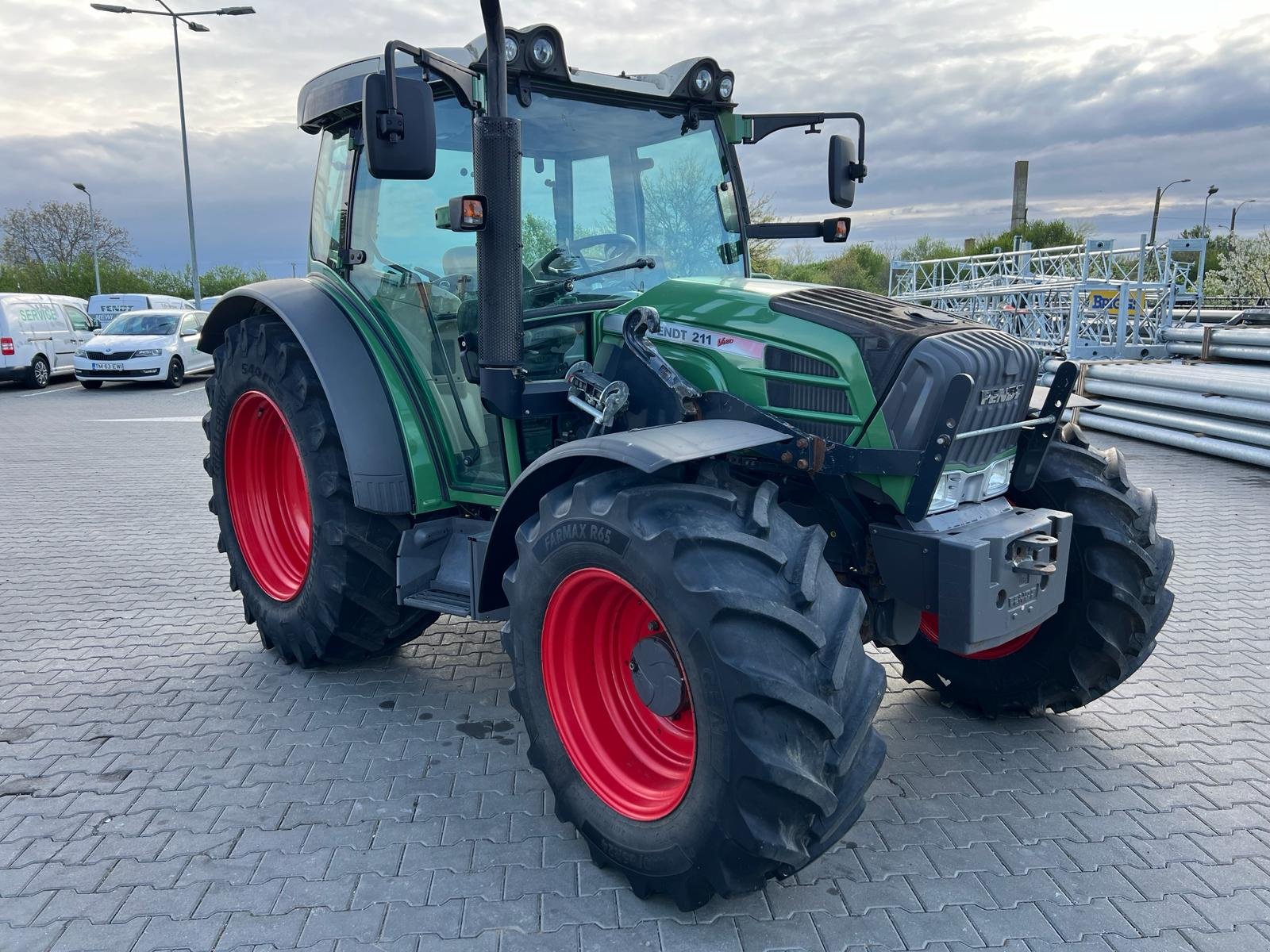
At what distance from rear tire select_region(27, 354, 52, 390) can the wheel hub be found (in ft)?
63.2

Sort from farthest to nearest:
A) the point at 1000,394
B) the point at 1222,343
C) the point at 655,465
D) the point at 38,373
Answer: the point at 38,373 < the point at 1222,343 < the point at 1000,394 < the point at 655,465

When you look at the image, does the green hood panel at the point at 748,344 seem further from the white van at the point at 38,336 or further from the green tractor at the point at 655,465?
the white van at the point at 38,336

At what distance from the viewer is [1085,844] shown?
3.03 metres

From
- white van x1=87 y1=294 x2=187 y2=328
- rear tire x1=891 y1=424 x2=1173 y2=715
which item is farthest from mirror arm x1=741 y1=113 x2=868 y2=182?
white van x1=87 y1=294 x2=187 y2=328

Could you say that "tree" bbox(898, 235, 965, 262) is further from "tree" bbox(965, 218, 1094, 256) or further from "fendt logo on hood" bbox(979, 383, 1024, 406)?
"fendt logo on hood" bbox(979, 383, 1024, 406)

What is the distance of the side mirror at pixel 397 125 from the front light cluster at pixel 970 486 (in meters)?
1.81

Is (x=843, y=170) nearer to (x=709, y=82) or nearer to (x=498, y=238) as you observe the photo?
(x=709, y=82)

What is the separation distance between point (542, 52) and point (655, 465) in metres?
1.70

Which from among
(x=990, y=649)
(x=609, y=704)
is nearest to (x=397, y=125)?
(x=609, y=704)

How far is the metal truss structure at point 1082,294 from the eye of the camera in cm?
1554

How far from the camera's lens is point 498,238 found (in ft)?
10.4

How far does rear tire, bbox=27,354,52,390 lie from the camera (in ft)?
60.1

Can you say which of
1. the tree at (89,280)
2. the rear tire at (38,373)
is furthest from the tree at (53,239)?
the rear tire at (38,373)

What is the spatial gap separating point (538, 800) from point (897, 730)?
4.74 feet
